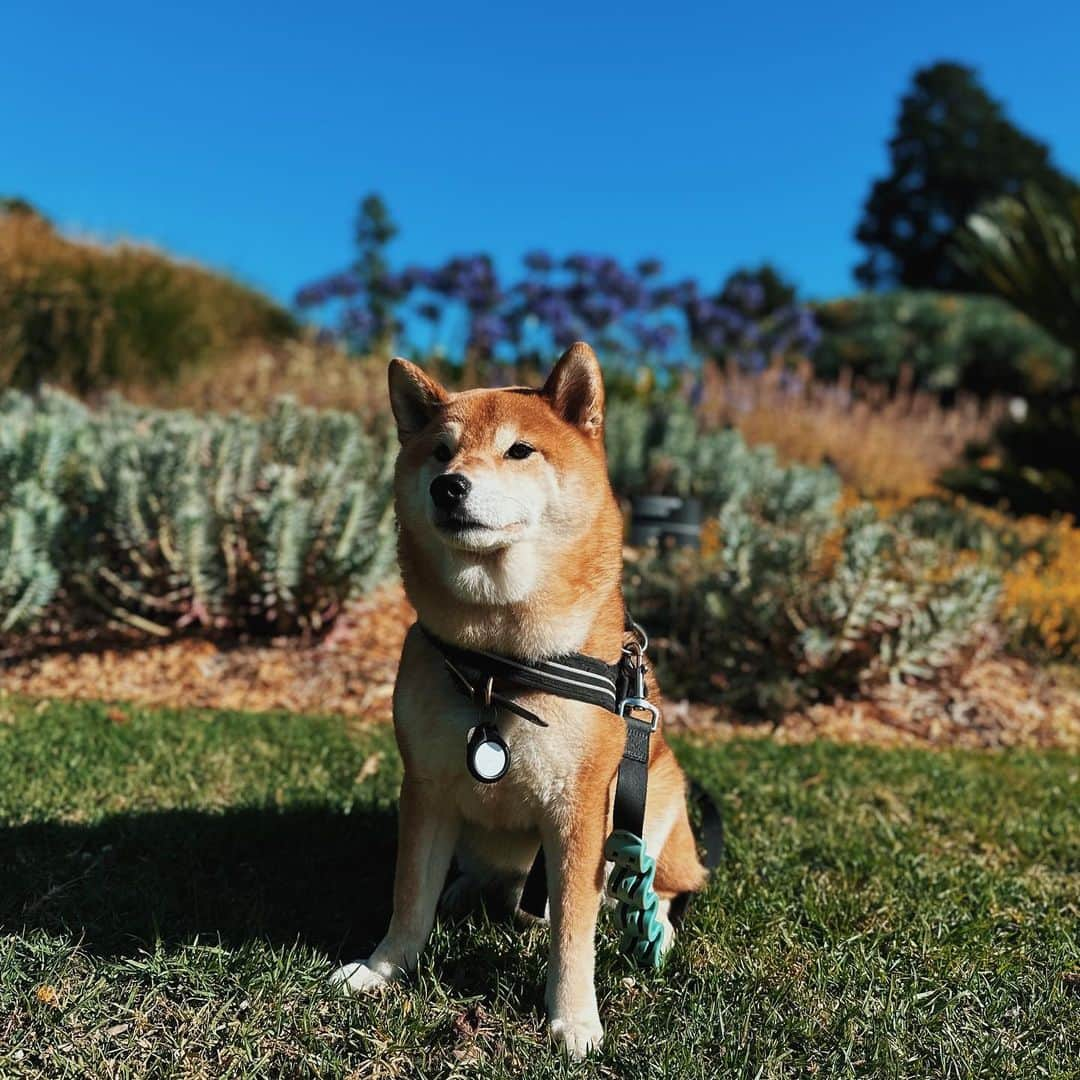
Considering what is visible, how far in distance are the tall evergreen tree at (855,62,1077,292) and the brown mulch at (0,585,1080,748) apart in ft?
107

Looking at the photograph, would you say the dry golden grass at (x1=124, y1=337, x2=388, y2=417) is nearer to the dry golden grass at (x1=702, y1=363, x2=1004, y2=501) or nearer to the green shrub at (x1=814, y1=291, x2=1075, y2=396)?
the dry golden grass at (x1=702, y1=363, x2=1004, y2=501)

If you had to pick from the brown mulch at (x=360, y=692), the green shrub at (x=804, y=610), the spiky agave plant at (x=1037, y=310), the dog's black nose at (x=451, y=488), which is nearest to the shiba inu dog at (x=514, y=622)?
the dog's black nose at (x=451, y=488)

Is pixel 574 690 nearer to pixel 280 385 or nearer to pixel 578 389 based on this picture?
pixel 578 389

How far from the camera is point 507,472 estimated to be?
2.15m

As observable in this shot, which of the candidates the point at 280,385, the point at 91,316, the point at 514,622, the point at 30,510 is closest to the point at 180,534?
the point at 30,510

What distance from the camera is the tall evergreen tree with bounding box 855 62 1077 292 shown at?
3616cm

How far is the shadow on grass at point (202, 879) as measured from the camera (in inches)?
100.0

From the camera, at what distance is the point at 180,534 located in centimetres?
552

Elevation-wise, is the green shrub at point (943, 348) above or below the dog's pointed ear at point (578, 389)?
above

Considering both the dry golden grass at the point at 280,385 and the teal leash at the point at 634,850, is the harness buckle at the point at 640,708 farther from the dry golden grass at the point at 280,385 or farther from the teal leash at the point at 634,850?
the dry golden grass at the point at 280,385

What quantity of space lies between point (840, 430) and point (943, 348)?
9593 mm

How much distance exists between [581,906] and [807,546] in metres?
3.84

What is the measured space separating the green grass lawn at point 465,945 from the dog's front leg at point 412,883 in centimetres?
8

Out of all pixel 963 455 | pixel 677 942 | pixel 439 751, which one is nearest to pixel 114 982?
pixel 439 751
